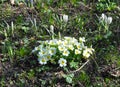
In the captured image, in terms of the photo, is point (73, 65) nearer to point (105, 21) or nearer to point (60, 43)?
point (60, 43)

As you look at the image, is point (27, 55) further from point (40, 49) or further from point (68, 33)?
point (68, 33)

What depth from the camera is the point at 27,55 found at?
3.65m

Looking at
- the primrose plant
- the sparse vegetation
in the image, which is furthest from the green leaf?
the primrose plant

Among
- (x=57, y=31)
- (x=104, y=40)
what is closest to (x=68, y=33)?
(x=57, y=31)

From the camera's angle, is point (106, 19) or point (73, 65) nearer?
point (73, 65)

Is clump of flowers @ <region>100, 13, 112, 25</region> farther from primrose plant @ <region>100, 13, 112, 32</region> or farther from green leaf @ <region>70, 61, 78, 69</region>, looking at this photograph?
green leaf @ <region>70, 61, 78, 69</region>

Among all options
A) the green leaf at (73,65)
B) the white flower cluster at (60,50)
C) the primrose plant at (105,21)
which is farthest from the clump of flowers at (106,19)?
the green leaf at (73,65)

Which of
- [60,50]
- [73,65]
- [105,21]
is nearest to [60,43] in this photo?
[60,50]

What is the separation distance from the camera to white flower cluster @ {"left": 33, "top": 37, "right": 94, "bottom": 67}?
11.4ft

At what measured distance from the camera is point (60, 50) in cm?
347

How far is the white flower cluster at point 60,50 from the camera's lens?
137 inches

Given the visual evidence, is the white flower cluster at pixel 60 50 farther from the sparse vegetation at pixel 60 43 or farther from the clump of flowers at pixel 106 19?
the clump of flowers at pixel 106 19

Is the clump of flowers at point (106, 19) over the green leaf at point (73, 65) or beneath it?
over

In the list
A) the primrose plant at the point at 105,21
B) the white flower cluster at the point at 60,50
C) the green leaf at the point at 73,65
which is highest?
the primrose plant at the point at 105,21
